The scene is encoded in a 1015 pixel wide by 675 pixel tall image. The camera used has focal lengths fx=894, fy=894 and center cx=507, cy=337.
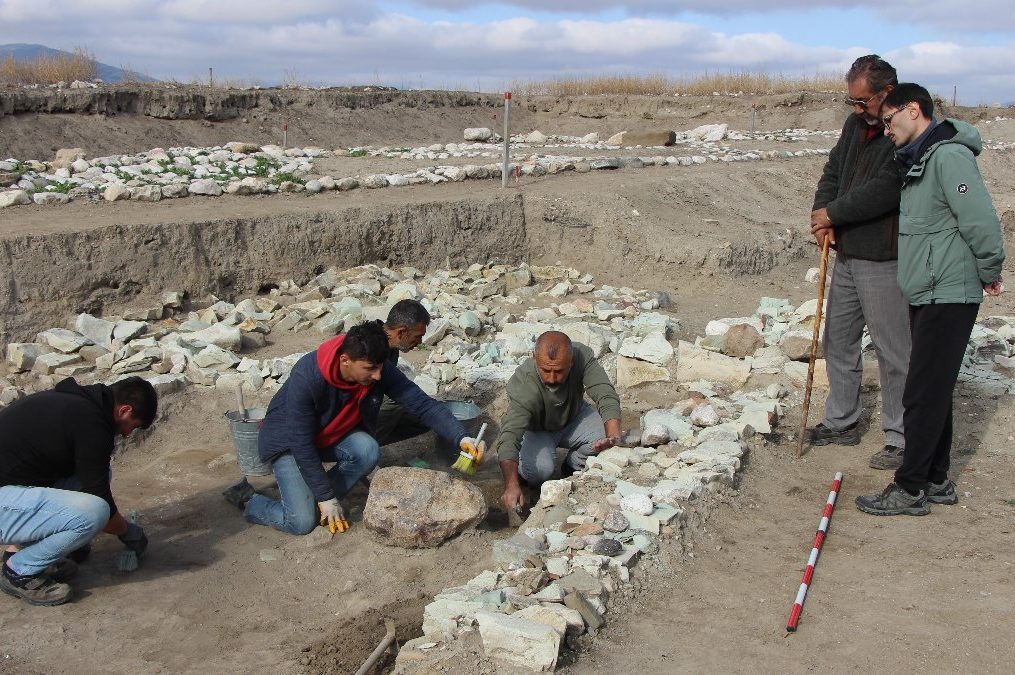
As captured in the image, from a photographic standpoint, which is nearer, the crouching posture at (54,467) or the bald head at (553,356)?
the crouching posture at (54,467)

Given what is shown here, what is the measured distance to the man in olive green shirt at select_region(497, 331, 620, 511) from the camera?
15.3 feet

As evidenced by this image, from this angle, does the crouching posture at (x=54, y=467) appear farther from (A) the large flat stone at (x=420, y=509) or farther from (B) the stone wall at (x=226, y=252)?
(B) the stone wall at (x=226, y=252)

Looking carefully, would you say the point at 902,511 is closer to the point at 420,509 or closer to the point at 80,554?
the point at 420,509

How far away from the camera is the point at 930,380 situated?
3.93 meters

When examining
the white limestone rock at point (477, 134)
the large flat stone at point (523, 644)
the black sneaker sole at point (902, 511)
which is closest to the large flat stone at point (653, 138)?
the white limestone rock at point (477, 134)

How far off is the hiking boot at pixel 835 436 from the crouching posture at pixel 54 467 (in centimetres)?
351

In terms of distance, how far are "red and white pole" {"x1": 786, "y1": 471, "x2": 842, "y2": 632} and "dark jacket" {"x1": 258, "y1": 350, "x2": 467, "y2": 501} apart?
194 centimetres

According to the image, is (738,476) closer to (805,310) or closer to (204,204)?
(805,310)

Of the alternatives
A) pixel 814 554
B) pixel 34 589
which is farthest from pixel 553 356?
pixel 34 589

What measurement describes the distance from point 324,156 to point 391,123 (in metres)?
7.82

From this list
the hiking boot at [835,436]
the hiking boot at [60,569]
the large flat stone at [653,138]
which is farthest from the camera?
the large flat stone at [653,138]

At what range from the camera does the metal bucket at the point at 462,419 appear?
5.59 m

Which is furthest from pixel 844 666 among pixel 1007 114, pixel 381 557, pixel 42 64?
pixel 1007 114

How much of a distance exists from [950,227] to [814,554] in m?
1.53
